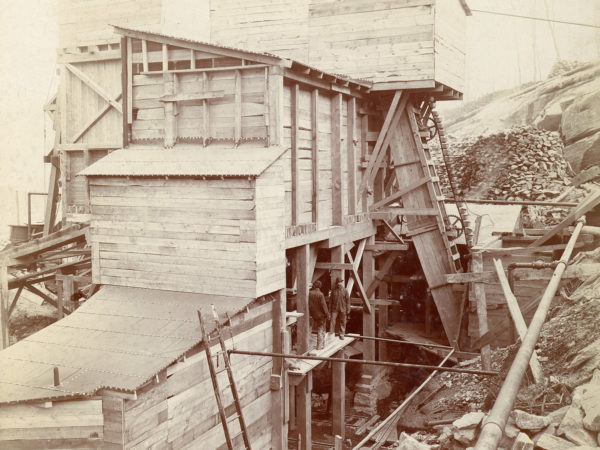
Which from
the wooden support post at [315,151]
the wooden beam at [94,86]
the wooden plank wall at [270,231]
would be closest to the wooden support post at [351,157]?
the wooden support post at [315,151]

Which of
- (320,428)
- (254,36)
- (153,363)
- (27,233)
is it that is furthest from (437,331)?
(27,233)

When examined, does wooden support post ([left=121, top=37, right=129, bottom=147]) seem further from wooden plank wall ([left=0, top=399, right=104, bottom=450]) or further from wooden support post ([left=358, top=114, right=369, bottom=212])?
wooden support post ([left=358, top=114, right=369, bottom=212])

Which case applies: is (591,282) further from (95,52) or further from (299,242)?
(95,52)

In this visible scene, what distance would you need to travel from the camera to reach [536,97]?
35.2 metres

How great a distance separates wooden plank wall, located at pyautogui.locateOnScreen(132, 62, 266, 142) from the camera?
38.0 feet

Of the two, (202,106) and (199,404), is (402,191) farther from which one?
(199,404)

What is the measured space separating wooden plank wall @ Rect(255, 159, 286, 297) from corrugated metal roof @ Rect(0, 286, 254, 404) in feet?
2.14

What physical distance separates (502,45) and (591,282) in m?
54.6

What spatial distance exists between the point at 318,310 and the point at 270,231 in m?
2.96

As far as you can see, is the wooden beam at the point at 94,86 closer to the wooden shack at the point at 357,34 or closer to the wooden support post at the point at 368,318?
the wooden shack at the point at 357,34

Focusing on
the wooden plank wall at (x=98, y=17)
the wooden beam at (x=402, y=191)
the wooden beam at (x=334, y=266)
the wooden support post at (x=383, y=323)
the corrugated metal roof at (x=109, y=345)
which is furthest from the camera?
the wooden plank wall at (x=98, y=17)

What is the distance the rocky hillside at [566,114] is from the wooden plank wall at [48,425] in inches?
867

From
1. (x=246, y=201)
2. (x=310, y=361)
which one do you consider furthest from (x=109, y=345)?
(x=310, y=361)

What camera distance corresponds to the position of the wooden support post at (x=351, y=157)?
15.5m
